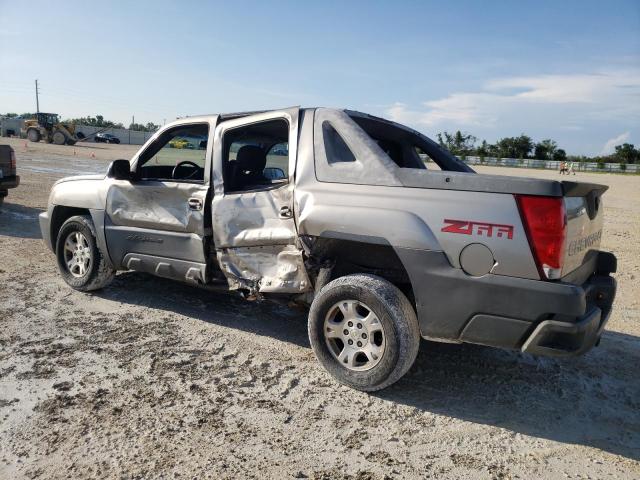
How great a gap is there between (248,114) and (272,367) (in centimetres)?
215

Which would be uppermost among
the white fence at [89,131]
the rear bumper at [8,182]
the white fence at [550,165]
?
the white fence at [89,131]

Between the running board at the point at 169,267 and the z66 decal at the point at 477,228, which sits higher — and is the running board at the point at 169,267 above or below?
below

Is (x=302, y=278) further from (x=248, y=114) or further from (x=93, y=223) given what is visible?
(x=93, y=223)

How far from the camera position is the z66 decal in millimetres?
2936

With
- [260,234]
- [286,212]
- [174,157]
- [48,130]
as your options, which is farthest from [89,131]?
[286,212]

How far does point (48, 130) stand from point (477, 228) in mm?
46071

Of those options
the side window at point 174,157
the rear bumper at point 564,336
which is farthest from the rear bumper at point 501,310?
the side window at point 174,157

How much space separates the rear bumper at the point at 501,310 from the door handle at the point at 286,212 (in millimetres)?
945

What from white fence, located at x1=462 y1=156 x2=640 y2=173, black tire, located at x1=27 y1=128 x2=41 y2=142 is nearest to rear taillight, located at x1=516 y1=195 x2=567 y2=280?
black tire, located at x1=27 y1=128 x2=41 y2=142

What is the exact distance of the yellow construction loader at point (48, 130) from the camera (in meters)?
41.5

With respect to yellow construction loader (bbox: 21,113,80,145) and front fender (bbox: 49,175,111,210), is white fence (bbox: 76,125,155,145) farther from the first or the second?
front fender (bbox: 49,175,111,210)

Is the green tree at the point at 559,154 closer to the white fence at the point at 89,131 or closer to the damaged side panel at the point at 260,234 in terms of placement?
the white fence at the point at 89,131

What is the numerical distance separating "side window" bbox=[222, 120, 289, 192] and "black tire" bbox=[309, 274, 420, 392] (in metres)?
1.07

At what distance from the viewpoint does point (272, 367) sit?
149 inches
